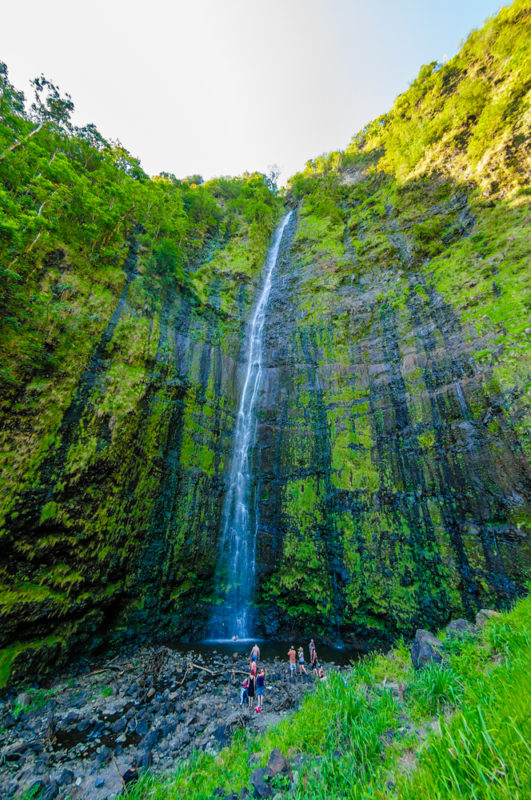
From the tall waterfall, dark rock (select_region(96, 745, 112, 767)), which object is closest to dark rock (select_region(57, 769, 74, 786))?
dark rock (select_region(96, 745, 112, 767))

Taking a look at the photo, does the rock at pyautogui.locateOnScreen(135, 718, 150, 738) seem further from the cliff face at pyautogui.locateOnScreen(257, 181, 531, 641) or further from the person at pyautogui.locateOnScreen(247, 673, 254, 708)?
the cliff face at pyautogui.locateOnScreen(257, 181, 531, 641)

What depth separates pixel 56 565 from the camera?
28.7 feet

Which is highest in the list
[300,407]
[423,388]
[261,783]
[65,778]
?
[300,407]

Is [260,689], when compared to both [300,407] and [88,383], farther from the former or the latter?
[88,383]

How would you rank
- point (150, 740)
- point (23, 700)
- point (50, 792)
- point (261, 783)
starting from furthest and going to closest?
1. point (23, 700)
2. point (150, 740)
3. point (50, 792)
4. point (261, 783)

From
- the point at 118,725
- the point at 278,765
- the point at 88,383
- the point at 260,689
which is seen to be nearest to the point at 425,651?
the point at 278,765

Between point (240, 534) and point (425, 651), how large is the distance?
980 centimetres

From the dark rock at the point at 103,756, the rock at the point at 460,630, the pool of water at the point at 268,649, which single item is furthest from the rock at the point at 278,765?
the pool of water at the point at 268,649

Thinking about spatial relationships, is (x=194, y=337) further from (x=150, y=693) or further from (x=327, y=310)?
(x=150, y=693)

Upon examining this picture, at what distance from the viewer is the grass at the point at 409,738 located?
5.24ft

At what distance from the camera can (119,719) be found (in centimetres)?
665

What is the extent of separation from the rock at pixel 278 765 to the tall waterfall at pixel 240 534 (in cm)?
984

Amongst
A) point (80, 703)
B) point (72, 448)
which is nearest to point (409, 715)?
point (80, 703)

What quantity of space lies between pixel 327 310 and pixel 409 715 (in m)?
15.8
